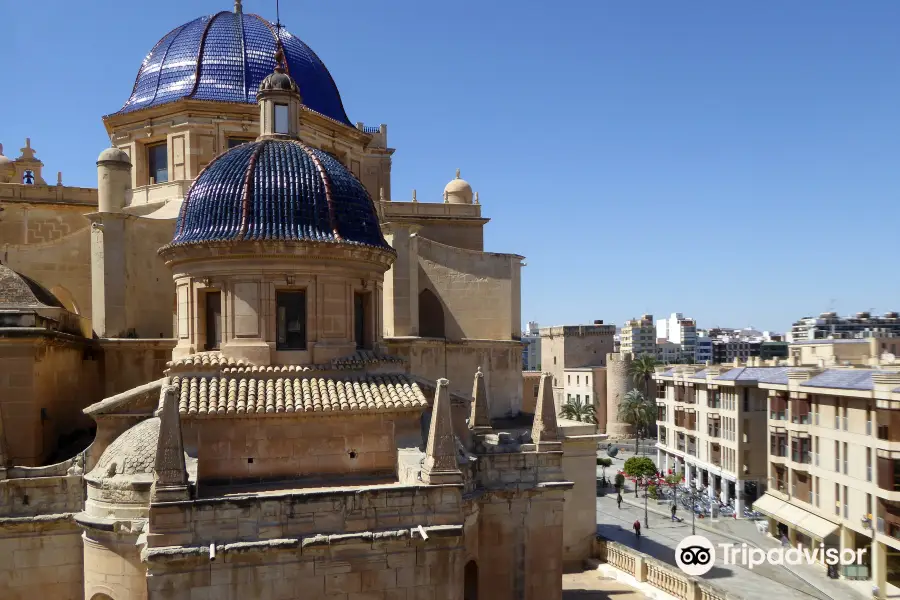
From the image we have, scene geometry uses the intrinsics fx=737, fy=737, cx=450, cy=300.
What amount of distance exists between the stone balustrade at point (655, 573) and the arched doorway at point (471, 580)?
679cm

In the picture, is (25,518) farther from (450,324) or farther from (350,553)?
(450,324)

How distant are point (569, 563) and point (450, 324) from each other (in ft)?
33.5

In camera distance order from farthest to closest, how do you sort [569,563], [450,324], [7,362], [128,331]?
[450,324] < [569,563] < [128,331] < [7,362]

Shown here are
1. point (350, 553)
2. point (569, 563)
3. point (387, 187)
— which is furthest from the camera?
point (387, 187)

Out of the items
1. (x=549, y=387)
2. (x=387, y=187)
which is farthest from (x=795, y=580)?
(x=387, y=187)

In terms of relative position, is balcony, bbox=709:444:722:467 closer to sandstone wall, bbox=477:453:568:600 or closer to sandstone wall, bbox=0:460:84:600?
sandstone wall, bbox=477:453:568:600

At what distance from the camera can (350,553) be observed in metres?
13.8

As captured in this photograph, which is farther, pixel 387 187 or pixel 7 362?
pixel 387 187

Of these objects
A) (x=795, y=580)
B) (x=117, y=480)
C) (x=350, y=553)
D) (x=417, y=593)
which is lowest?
(x=795, y=580)

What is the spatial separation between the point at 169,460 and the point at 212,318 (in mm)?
5002

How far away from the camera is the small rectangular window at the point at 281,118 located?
19.1m

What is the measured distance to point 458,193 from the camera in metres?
34.1

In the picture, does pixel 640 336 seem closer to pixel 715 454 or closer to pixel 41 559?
pixel 715 454

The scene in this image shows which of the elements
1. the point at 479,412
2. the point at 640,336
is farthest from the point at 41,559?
the point at 640,336
